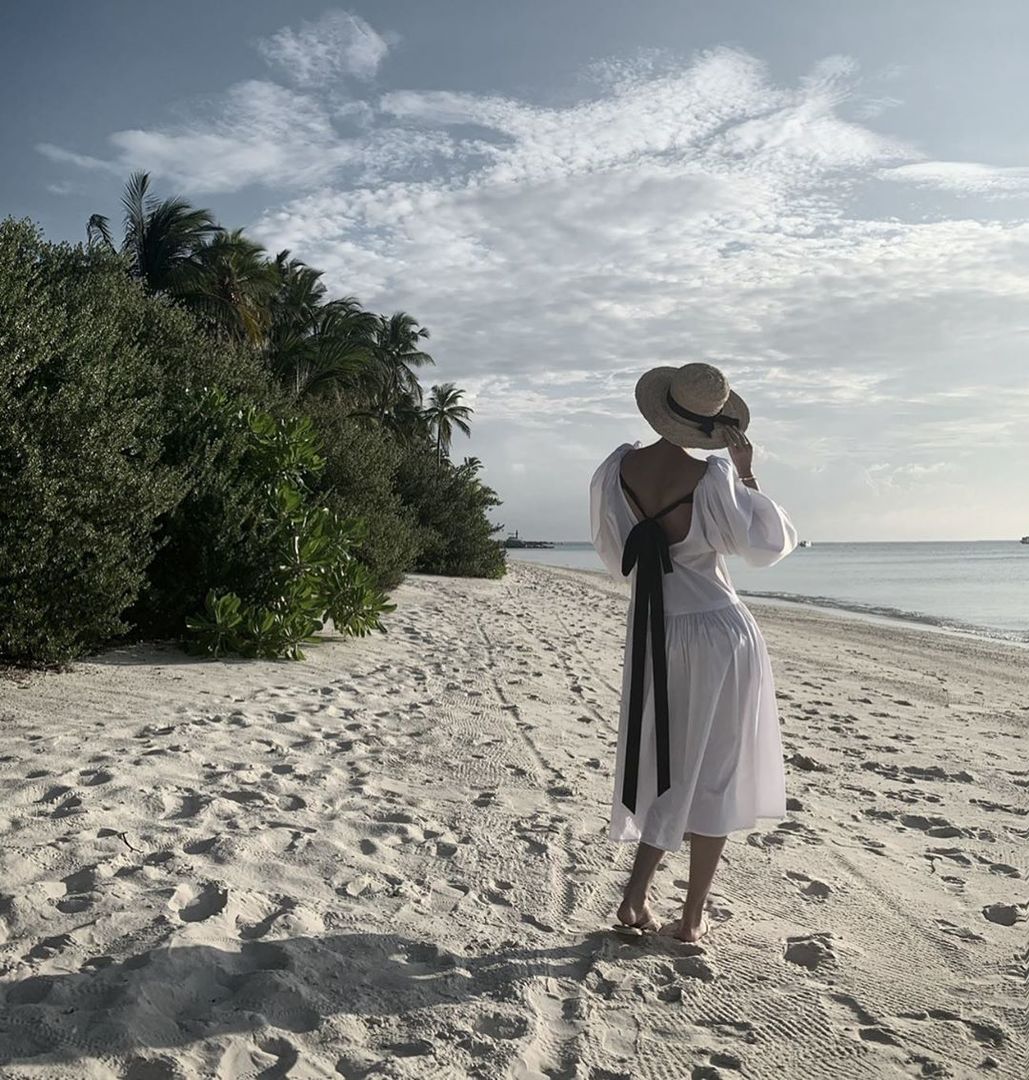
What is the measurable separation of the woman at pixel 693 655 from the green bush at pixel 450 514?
71.8ft

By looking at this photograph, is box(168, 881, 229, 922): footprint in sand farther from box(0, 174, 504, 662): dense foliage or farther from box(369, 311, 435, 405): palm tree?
box(369, 311, 435, 405): palm tree

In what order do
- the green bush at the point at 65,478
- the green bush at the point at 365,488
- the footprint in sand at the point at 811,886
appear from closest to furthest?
the footprint in sand at the point at 811,886 < the green bush at the point at 65,478 < the green bush at the point at 365,488

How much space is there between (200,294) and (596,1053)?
27.6 m

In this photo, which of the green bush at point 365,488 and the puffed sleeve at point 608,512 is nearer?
the puffed sleeve at point 608,512

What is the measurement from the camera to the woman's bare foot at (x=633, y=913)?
3514mm

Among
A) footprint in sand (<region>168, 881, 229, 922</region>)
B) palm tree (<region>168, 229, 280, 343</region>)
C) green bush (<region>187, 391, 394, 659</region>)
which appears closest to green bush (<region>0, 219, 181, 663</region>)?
green bush (<region>187, 391, 394, 659</region>)

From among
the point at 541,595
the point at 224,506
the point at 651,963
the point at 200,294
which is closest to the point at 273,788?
the point at 651,963

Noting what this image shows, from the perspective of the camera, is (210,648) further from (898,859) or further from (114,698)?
(898,859)

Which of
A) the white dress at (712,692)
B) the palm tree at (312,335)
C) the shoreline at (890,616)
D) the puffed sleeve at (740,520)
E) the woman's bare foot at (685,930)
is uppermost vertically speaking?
the palm tree at (312,335)

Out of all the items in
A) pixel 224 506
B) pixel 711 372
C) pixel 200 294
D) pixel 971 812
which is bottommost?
pixel 971 812

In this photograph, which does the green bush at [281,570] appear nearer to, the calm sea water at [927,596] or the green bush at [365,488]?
the green bush at [365,488]

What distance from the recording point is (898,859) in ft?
15.3

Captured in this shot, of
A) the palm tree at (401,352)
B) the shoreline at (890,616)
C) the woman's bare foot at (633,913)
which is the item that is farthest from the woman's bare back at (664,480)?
the palm tree at (401,352)

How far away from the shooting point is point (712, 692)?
337cm
